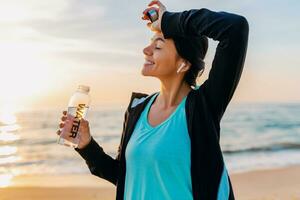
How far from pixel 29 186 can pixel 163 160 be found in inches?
308

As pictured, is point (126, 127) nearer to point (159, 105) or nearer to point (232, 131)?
point (159, 105)

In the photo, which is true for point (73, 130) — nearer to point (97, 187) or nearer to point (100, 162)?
point (100, 162)

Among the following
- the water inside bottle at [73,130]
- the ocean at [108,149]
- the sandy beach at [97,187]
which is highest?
the water inside bottle at [73,130]

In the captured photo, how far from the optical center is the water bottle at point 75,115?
2.66 meters

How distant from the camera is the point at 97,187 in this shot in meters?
9.20

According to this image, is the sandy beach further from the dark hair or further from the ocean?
the dark hair

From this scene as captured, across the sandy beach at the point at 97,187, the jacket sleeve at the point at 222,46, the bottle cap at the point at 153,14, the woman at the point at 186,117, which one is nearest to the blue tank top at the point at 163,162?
the woman at the point at 186,117

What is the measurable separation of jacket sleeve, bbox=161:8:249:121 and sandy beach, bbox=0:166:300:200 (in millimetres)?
6308

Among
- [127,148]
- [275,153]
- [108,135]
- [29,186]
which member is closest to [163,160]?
[127,148]

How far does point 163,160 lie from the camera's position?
7.54ft

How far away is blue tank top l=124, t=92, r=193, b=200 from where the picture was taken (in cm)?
229

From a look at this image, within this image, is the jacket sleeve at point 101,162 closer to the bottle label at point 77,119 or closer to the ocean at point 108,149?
the bottle label at point 77,119

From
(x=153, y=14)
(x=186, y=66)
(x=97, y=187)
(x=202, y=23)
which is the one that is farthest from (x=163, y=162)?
(x=97, y=187)

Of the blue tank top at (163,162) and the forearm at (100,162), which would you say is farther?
the forearm at (100,162)
